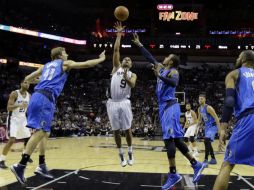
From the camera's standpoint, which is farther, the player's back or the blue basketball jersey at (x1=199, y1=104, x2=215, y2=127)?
the blue basketball jersey at (x1=199, y1=104, x2=215, y2=127)

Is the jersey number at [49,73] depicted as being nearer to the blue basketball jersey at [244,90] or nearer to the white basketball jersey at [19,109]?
the blue basketball jersey at [244,90]

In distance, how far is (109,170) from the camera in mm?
8367

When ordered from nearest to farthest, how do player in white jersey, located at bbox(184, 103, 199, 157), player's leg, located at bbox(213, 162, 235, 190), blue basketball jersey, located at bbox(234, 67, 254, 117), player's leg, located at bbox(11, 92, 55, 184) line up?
player's leg, located at bbox(213, 162, 235, 190) < blue basketball jersey, located at bbox(234, 67, 254, 117) < player's leg, located at bbox(11, 92, 55, 184) < player in white jersey, located at bbox(184, 103, 199, 157)

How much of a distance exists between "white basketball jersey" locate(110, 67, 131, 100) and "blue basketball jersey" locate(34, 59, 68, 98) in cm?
132

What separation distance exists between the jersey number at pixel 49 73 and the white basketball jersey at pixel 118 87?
148 centimetres

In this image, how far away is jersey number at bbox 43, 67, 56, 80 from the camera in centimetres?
588

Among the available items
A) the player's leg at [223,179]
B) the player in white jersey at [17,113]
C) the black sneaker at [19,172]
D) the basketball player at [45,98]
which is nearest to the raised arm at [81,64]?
the basketball player at [45,98]

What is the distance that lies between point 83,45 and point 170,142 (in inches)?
1009

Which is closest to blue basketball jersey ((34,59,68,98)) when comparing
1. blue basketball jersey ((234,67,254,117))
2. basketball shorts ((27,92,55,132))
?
basketball shorts ((27,92,55,132))

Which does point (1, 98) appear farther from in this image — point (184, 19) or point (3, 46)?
point (184, 19)

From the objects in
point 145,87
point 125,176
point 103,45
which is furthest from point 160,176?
point 103,45

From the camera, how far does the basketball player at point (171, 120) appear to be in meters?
6.05

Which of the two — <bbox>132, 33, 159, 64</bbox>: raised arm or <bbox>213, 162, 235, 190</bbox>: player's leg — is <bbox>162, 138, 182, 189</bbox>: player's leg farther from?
<bbox>213, 162, 235, 190</bbox>: player's leg

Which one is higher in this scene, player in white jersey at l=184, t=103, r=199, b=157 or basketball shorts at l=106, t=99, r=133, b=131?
basketball shorts at l=106, t=99, r=133, b=131
